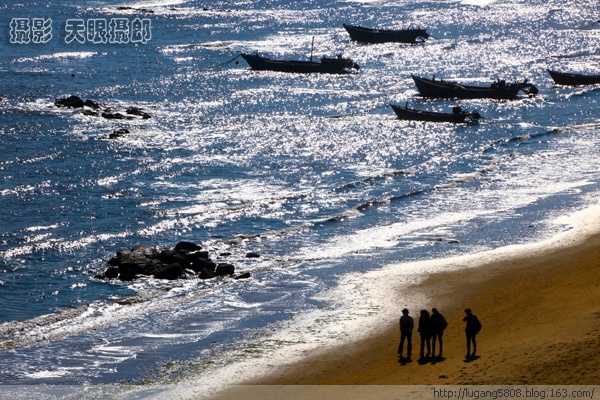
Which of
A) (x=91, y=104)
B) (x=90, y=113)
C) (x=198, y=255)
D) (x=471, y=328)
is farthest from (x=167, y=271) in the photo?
(x=91, y=104)

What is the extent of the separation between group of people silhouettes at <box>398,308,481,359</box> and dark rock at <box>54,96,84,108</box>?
56322 millimetres

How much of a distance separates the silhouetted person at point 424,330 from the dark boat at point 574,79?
217 ft

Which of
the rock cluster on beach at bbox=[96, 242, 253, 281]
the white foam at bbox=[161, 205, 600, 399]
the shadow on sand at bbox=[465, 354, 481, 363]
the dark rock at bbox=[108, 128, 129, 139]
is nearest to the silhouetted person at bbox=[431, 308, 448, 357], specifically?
the shadow on sand at bbox=[465, 354, 481, 363]

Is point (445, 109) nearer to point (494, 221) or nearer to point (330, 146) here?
point (330, 146)

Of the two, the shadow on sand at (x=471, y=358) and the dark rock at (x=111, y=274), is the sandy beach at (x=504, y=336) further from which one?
the dark rock at (x=111, y=274)

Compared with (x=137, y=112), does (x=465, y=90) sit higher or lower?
higher

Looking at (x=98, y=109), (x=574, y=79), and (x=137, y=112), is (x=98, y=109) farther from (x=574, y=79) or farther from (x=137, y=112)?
(x=574, y=79)

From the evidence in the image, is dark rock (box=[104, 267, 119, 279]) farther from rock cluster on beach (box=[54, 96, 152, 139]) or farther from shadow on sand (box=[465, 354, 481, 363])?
rock cluster on beach (box=[54, 96, 152, 139])

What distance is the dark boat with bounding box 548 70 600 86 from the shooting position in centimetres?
8781

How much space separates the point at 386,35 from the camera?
11950 centimetres

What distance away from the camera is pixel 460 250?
41469 millimetres

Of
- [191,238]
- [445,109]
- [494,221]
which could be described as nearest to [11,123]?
[191,238]

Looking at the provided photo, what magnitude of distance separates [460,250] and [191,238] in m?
13.6

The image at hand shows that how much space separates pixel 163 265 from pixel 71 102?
141 feet
